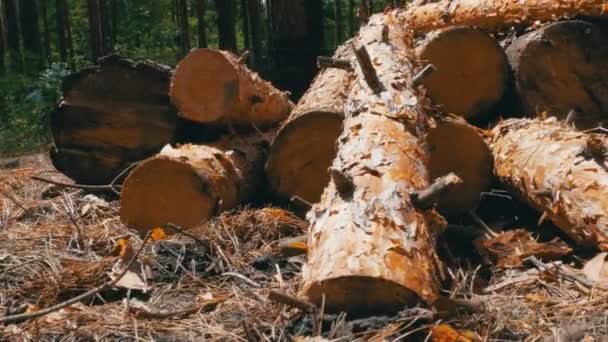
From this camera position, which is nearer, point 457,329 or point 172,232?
point 457,329

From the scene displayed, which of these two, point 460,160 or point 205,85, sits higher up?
point 205,85

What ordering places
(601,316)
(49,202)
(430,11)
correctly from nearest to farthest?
(601,316)
(49,202)
(430,11)

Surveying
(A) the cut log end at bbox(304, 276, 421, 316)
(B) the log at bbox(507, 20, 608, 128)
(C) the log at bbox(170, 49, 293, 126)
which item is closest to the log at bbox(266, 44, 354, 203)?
(C) the log at bbox(170, 49, 293, 126)

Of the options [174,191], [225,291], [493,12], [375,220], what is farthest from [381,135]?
[493,12]

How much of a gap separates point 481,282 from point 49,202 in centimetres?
334

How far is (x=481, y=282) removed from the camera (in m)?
3.66

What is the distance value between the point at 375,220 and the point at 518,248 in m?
1.25

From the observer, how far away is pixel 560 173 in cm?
394

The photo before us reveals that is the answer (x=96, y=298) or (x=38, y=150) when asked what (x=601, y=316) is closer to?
(x=96, y=298)

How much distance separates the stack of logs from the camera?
10.4 ft

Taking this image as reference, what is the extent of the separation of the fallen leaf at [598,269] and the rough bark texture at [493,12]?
85.8 inches

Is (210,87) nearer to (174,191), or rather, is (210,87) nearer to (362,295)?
(174,191)

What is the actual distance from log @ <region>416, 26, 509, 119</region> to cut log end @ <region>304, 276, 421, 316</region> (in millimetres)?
2789

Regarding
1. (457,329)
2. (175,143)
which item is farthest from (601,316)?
(175,143)
